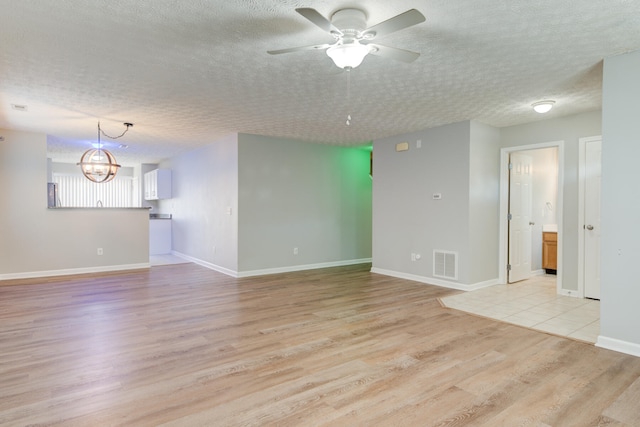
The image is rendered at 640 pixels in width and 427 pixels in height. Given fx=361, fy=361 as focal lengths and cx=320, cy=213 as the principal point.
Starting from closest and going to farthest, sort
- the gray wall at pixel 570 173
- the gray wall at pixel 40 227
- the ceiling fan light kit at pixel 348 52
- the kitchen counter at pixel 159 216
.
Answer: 1. the ceiling fan light kit at pixel 348 52
2. the gray wall at pixel 570 173
3. the gray wall at pixel 40 227
4. the kitchen counter at pixel 159 216

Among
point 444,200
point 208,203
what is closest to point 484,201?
point 444,200

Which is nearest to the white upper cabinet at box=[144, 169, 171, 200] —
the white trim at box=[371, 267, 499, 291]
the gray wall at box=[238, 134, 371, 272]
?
the gray wall at box=[238, 134, 371, 272]

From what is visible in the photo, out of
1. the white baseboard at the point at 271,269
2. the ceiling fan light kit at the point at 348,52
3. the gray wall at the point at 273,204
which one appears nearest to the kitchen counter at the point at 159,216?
the gray wall at the point at 273,204

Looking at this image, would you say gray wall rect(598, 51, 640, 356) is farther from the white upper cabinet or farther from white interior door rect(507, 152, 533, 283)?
the white upper cabinet

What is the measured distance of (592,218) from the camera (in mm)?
4656

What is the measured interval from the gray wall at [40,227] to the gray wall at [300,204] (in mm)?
2572

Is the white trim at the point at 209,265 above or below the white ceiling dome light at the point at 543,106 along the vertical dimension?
below

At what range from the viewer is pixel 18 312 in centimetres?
397

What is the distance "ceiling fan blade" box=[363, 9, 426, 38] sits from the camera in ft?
6.27

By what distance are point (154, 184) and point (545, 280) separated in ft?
28.7

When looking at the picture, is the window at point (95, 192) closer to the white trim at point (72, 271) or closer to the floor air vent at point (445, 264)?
the white trim at point (72, 271)

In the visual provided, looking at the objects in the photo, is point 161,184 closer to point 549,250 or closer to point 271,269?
point 271,269

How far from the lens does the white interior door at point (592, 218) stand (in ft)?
15.1

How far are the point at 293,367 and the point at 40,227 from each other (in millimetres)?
5743
